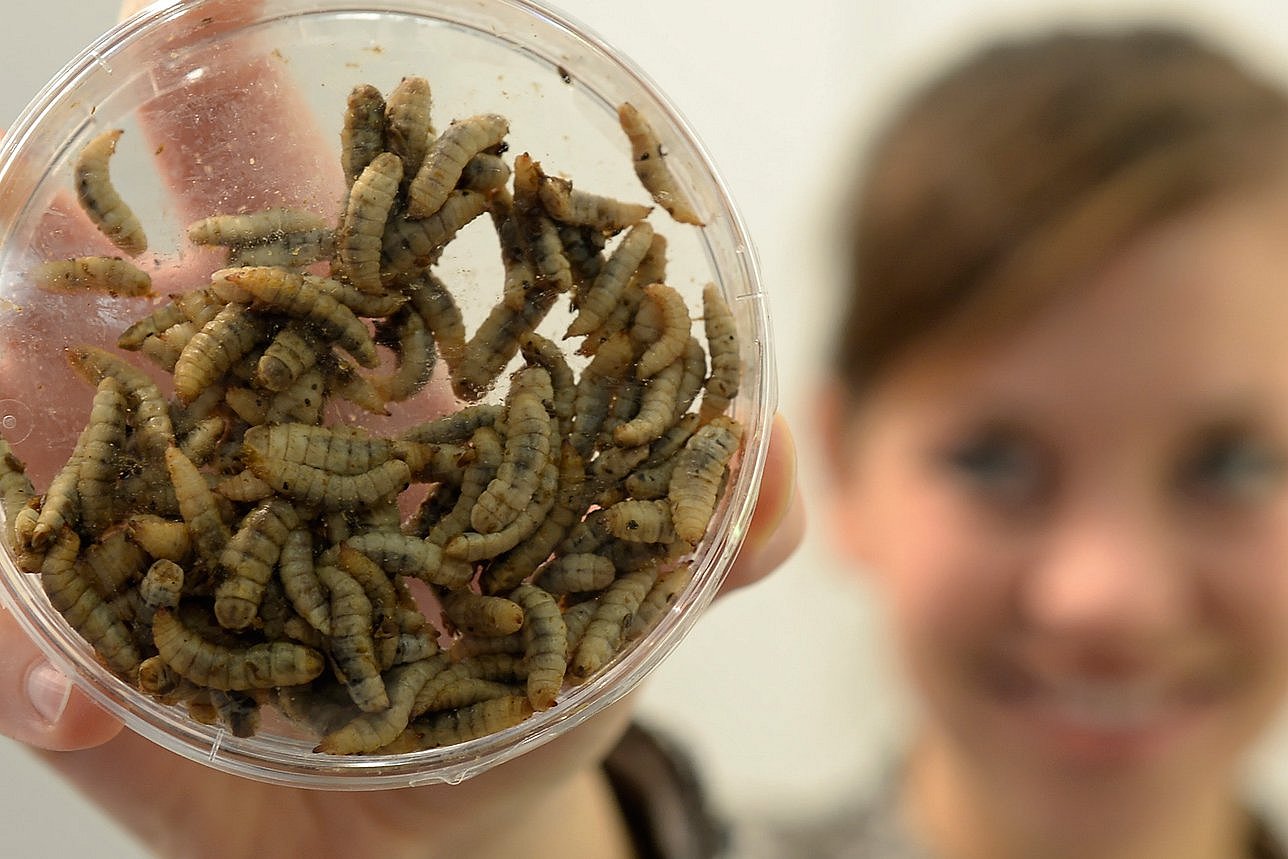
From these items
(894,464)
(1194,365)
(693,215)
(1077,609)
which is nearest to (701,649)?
(894,464)

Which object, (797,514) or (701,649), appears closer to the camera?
(797,514)

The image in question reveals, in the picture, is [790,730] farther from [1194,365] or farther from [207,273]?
[207,273]

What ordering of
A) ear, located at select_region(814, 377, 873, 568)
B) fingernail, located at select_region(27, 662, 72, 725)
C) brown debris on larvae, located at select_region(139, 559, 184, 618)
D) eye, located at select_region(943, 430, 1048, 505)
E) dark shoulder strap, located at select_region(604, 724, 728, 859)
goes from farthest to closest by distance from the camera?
ear, located at select_region(814, 377, 873, 568)
eye, located at select_region(943, 430, 1048, 505)
dark shoulder strap, located at select_region(604, 724, 728, 859)
fingernail, located at select_region(27, 662, 72, 725)
brown debris on larvae, located at select_region(139, 559, 184, 618)

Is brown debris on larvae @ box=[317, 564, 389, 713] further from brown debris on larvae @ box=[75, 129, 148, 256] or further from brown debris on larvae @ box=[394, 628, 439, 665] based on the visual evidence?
brown debris on larvae @ box=[75, 129, 148, 256]

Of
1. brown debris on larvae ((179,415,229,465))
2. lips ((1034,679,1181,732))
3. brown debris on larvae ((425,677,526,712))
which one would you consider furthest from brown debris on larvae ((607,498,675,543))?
lips ((1034,679,1181,732))

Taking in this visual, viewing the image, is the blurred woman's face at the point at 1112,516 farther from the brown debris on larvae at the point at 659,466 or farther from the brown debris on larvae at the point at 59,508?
the brown debris on larvae at the point at 59,508

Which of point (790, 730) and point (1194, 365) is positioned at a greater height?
point (1194, 365)

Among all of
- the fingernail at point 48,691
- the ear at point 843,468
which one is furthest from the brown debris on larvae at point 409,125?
the ear at point 843,468

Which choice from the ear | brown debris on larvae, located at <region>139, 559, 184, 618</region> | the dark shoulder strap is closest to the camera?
brown debris on larvae, located at <region>139, 559, 184, 618</region>
